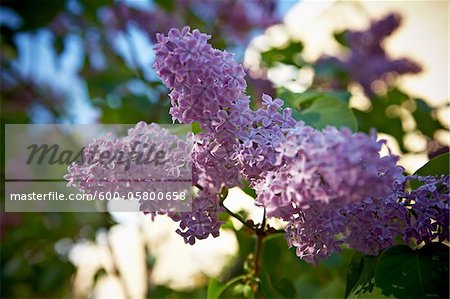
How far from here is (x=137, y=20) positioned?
1.59 metres

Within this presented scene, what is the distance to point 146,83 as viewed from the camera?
144 centimetres

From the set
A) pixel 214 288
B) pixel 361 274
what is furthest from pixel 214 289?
pixel 361 274

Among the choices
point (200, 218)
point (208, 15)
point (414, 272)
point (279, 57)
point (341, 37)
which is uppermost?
point (208, 15)

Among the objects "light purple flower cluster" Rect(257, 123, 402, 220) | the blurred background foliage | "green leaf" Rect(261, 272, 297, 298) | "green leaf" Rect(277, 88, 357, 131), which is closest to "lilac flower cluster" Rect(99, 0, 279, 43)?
the blurred background foliage

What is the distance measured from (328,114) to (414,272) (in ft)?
1.01

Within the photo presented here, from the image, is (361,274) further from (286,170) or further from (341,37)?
(341,37)

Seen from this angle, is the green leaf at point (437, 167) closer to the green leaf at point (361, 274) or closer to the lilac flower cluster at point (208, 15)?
the green leaf at point (361, 274)

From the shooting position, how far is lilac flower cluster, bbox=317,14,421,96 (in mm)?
1497

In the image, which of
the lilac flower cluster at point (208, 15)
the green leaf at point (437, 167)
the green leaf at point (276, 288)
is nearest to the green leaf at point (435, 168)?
the green leaf at point (437, 167)

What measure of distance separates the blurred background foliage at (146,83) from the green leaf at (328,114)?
1.36 ft

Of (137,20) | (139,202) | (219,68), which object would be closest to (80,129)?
(137,20)

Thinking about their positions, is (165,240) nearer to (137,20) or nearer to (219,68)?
(137,20)

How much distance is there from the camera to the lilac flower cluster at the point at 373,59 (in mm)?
1497

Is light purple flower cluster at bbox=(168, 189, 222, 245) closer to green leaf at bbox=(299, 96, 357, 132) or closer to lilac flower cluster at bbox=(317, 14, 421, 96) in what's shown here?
green leaf at bbox=(299, 96, 357, 132)
